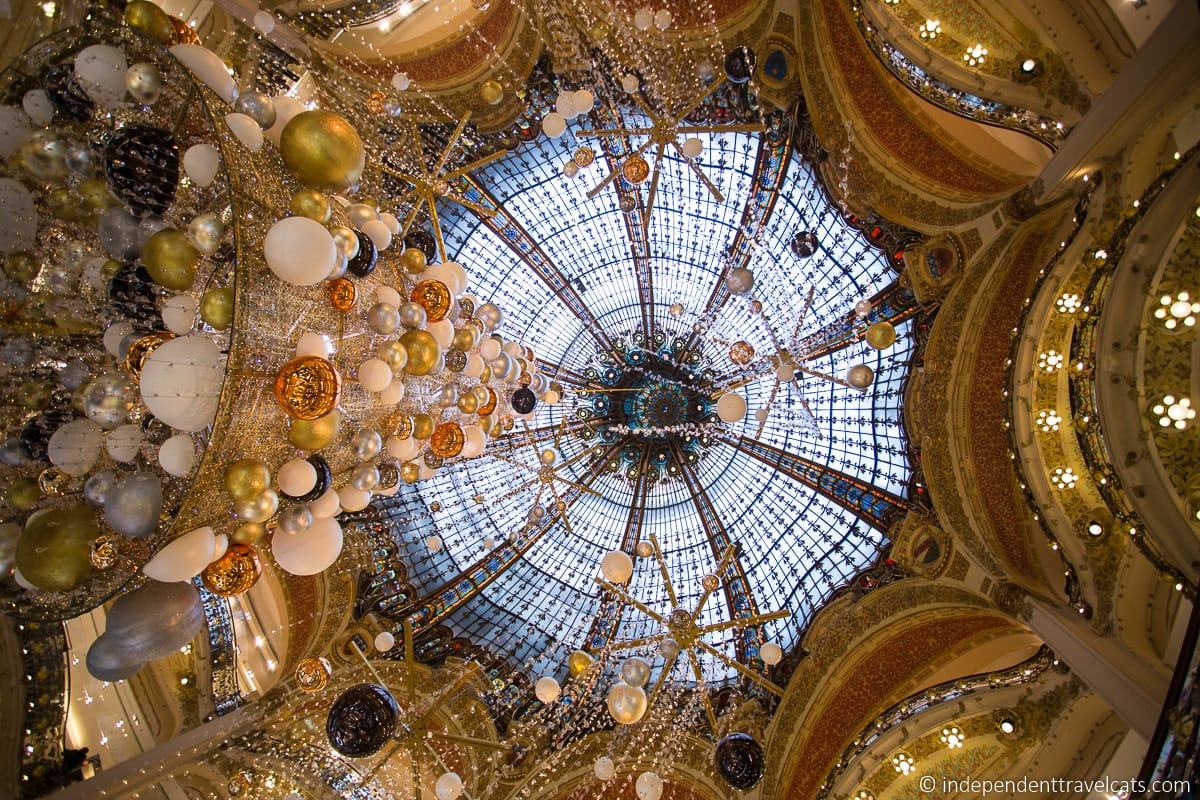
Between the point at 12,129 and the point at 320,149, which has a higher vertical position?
the point at 320,149

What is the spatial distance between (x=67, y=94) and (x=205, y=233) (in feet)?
4.91

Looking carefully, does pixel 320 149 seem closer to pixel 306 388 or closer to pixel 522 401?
pixel 306 388

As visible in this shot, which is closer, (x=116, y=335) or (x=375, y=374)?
(x=116, y=335)

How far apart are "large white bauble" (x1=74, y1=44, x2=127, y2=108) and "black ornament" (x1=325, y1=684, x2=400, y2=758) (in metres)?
4.75

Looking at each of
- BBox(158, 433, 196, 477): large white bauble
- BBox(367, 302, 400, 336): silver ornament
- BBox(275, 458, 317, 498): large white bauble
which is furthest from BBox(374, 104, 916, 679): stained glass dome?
BBox(158, 433, 196, 477): large white bauble

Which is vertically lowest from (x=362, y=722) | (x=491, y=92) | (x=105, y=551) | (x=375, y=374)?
(x=362, y=722)

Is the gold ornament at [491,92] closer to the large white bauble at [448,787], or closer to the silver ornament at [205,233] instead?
the silver ornament at [205,233]

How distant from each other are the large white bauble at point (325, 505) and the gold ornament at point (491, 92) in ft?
17.5

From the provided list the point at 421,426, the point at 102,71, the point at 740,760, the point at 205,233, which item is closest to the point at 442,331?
the point at 421,426

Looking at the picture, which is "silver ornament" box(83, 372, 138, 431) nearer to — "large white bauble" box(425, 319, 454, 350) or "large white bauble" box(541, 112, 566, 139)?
"large white bauble" box(425, 319, 454, 350)

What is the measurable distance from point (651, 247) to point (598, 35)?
347 cm

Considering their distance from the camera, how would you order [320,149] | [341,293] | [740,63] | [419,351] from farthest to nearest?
1. [740,63]
2. [419,351]
3. [341,293]
4. [320,149]

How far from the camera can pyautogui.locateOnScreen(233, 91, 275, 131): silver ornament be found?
3.29m

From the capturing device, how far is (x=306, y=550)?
378 centimetres
